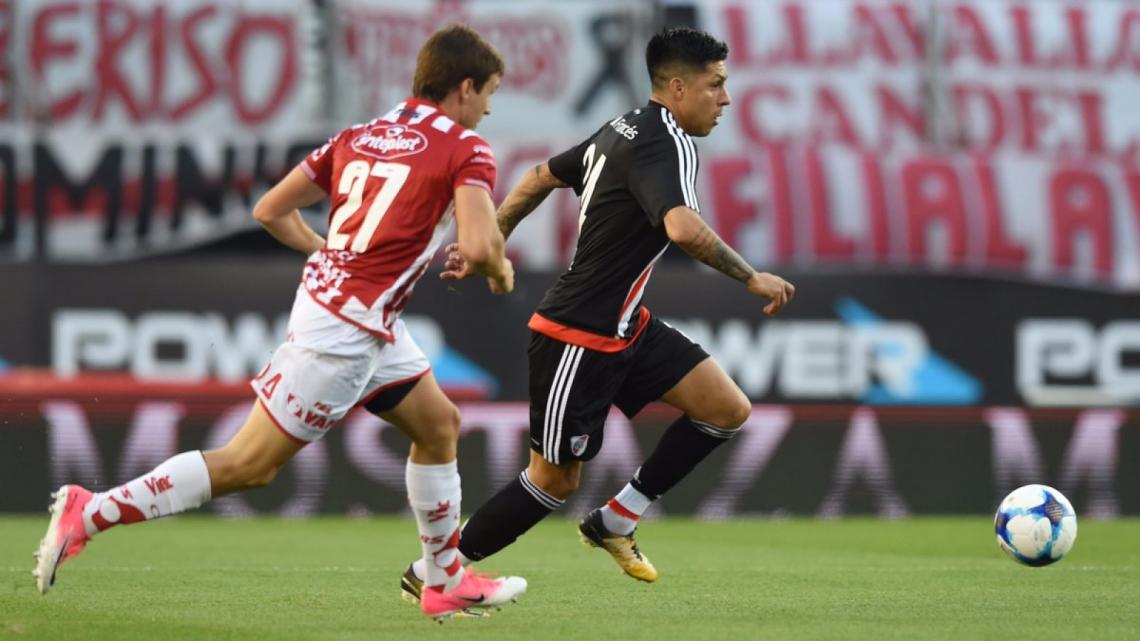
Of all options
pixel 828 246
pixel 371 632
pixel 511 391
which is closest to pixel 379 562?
pixel 371 632

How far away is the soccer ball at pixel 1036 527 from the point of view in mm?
7684

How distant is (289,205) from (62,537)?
4.10ft

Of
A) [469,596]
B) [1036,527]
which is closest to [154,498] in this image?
[469,596]

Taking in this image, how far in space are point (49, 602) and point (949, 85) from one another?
494 inches

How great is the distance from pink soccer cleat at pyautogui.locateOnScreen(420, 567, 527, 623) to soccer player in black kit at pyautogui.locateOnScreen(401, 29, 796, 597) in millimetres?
548

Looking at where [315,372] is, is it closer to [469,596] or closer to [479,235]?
[479,235]

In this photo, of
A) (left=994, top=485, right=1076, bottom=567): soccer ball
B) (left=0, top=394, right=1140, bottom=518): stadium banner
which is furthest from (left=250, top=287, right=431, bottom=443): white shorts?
(left=0, top=394, right=1140, bottom=518): stadium banner

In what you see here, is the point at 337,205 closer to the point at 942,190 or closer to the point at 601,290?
the point at 601,290

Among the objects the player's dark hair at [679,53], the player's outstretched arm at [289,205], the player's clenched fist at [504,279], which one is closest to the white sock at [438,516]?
the player's clenched fist at [504,279]

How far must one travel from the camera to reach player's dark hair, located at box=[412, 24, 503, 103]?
5973mm

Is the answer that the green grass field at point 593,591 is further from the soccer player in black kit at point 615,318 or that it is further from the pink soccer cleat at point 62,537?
the soccer player in black kit at point 615,318

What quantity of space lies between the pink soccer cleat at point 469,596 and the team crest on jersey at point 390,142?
4.70 ft

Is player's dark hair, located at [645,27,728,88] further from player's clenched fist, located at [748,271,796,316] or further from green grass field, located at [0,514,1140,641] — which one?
green grass field, located at [0,514,1140,641]

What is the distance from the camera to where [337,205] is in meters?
6.02
